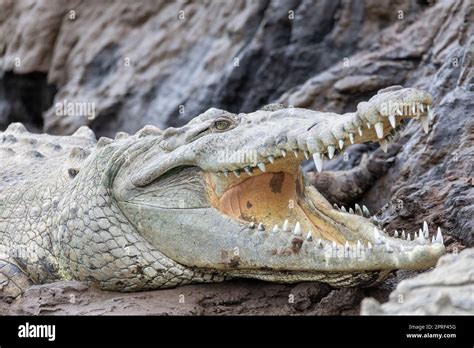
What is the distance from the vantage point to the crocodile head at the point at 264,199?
4.16 m

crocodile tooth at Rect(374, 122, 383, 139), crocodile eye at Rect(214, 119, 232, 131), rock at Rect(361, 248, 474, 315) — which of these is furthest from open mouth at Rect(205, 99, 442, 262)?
rock at Rect(361, 248, 474, 315)

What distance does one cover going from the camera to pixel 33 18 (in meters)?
11.4

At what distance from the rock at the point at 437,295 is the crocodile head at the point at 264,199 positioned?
56 cm

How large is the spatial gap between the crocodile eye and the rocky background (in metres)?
0.76

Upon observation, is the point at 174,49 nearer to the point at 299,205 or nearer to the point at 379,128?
the point at 299,205

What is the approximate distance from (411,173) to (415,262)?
2261 millimetres

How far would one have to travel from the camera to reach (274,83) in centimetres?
899

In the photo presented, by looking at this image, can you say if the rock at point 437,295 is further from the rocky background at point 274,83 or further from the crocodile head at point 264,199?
the crocodile head at point 264,199

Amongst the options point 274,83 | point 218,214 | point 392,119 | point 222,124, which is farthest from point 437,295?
point 274,83

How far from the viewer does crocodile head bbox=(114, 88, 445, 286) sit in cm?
416

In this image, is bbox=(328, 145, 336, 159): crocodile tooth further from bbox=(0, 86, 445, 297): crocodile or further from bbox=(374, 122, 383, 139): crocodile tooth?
bbox=(374, 122, 383, 139): crocodile tooth

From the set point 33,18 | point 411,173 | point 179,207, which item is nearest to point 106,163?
point 179,207

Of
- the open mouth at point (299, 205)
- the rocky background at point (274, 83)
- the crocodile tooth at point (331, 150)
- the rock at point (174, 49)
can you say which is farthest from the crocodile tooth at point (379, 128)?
the rock at point (174, 49)

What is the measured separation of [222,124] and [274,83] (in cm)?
438
